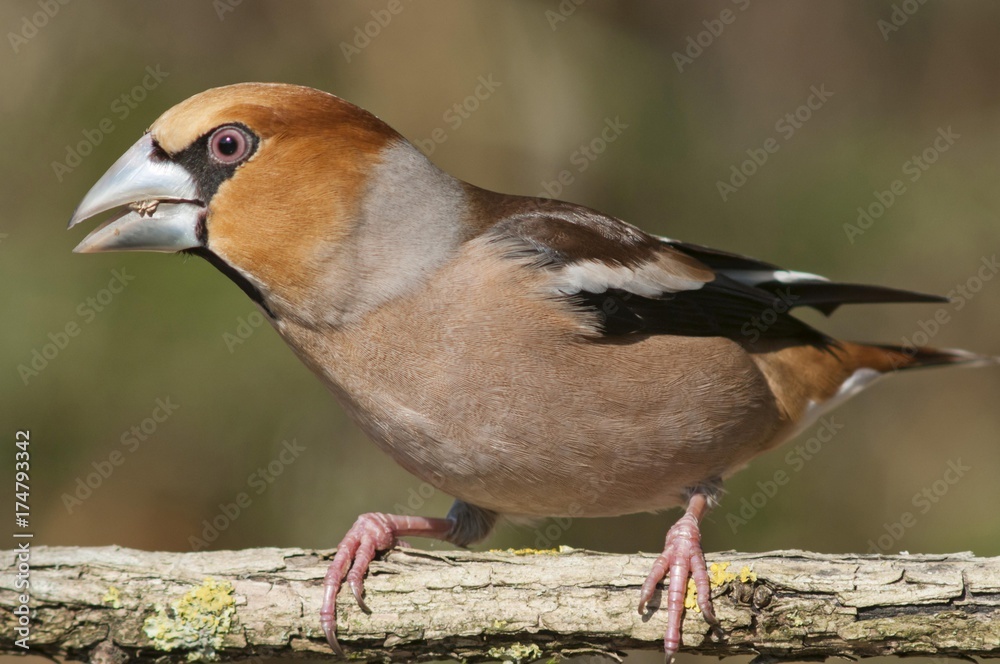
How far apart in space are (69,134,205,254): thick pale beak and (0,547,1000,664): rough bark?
3.83ft

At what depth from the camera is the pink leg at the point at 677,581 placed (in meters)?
3.37

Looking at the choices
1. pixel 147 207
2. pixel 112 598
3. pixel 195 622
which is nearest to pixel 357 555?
pixel 195 622

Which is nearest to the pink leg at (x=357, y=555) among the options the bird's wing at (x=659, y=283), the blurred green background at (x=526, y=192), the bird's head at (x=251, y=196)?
the bird's head at (x=251, y=196)

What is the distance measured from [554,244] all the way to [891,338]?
13.2 ft

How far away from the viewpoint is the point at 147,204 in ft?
11.8

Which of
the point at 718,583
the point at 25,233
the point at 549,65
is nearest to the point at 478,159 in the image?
the point at 549,65

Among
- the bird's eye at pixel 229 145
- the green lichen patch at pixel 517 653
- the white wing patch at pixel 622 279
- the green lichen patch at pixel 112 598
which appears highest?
the white wing patch at pixel 622 279

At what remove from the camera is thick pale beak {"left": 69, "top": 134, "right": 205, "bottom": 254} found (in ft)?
11.6

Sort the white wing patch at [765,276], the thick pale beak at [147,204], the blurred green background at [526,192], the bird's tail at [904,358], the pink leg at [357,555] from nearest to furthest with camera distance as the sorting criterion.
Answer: the pink leg at [357,555] < the thick pale beak at [147,204] < the white wing patch at [765,276] < the bird's tail at [904,358] < the blurred green background at [526,192]

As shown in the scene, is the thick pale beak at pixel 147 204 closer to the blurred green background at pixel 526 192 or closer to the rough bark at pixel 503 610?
the rough bark at pixel 503 610

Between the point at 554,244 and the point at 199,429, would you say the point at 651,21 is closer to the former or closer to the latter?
the point at 554,244

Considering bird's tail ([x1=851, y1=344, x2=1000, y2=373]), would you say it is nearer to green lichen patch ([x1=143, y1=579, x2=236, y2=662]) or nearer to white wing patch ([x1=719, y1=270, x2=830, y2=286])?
white wing patch ([x1=719, y1=270, x2=830, y2=286])

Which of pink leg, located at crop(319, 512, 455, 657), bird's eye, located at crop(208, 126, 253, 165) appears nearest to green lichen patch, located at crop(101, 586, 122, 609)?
pink leg, located at crop(319, 512, 455, 657)

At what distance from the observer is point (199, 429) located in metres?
6.02
